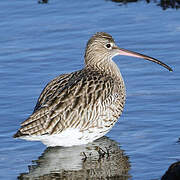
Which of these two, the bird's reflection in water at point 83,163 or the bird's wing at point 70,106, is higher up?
the bird's wing at point 70,106

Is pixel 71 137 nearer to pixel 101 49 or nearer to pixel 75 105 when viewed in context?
pixel 75 105

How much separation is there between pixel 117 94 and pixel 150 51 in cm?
A: 372

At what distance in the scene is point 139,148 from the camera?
1220 cm

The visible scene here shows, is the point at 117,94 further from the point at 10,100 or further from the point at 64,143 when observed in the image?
the point at 10,100

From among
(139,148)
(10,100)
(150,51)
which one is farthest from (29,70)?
(139,148)

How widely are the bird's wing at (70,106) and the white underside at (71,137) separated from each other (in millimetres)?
102

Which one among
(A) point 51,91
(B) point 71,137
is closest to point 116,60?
(A) point 51,91

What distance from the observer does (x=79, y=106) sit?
1227cm

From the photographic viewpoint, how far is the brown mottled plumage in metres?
11.9

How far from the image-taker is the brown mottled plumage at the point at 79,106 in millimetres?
11914

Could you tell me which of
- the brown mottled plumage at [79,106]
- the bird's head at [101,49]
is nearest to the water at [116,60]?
the brown mottled plumage at [79,106]

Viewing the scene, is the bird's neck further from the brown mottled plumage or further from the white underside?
the white underside

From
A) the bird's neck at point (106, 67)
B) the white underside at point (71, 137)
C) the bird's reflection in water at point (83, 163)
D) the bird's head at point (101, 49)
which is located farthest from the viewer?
the bird's head at point (101, 49)

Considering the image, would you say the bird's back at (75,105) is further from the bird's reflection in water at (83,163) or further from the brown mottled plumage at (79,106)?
the bird's reflection in water at (83,163)
